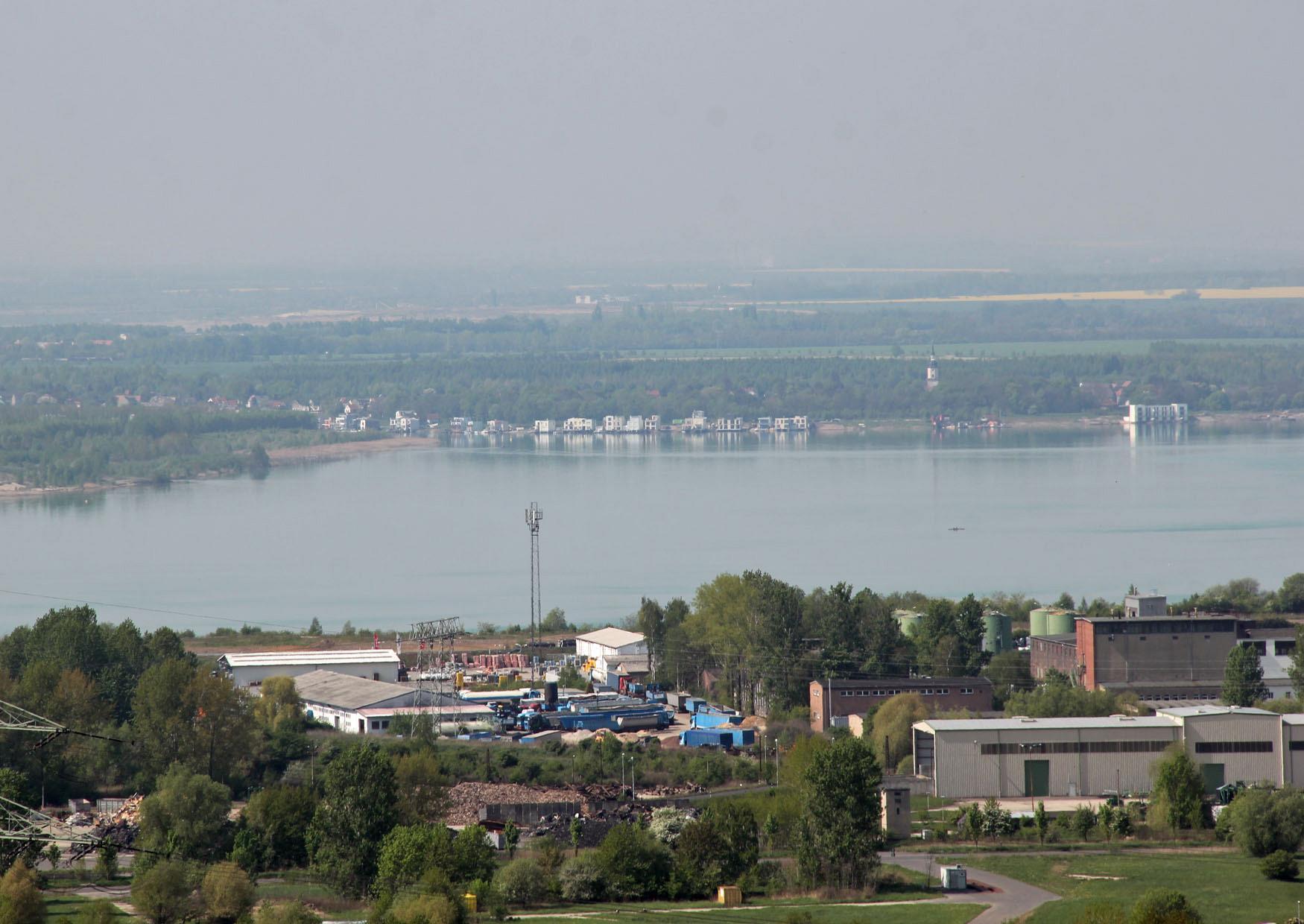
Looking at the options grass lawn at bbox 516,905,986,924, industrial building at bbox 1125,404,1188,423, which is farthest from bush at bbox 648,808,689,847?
industrial building at bbox 1125,404,1188,423

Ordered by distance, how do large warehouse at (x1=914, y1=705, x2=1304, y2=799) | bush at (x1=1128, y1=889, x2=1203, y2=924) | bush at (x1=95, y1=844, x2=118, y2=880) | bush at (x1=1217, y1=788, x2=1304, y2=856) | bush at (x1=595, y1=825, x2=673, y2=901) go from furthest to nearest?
large warehouse at (x1=914, y1=705, x2=1304, y2=799) < bush at (x1=1217, y1=788, x2=1304, y2=856) < bush at (x1=95, y1=844, x2=118, y2=880) < bush at (x1=595, y1=825, x2=673, y2=901) < bush at (x1=1128, y1=889, x2=1203, y2=924)

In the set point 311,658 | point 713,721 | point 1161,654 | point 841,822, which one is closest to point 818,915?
point 841,822

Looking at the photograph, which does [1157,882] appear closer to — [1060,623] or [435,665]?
[1060,623]

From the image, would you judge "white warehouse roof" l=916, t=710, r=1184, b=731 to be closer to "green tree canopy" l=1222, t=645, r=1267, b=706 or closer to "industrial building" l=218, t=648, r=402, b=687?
"green tree canopy" l=1222, t=645, r=1267, b=706

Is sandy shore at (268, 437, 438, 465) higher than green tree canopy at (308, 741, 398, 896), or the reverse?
sandy shore at (268, 437, 438, 465)

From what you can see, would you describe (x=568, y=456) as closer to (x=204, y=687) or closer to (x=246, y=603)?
(x=246, y=603)

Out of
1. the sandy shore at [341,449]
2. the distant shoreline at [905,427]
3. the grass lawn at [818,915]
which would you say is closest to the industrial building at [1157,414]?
the distant shoreline at [905,427]

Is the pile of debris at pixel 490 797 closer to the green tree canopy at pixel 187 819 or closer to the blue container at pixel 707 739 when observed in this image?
the green tree canopy at pixel 187 819
